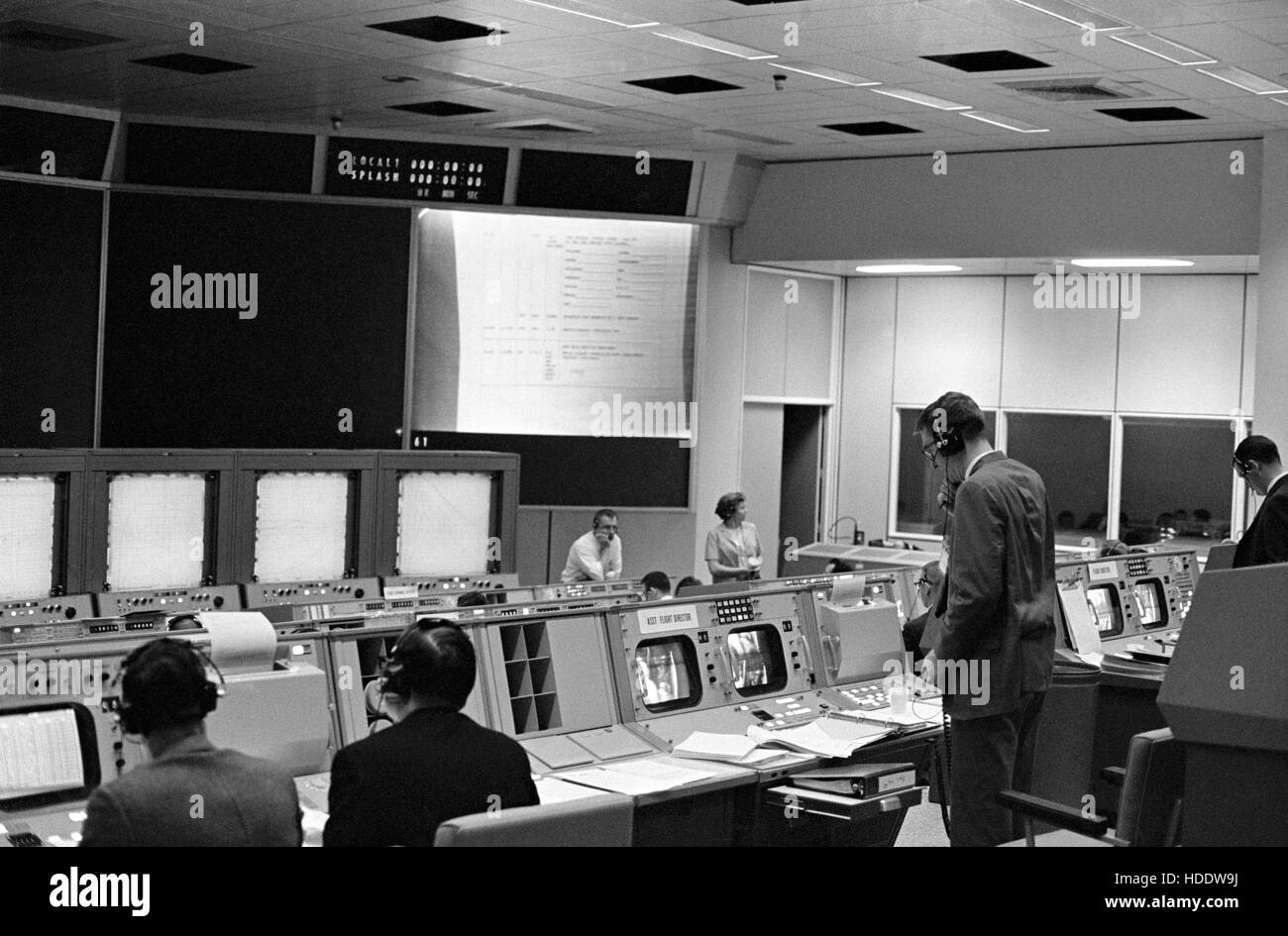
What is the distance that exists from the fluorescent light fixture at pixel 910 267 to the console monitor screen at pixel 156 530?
5.39 meters

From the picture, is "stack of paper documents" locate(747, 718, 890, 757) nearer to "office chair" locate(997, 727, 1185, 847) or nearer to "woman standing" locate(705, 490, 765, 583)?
"office chair" locate(997, 727, 1185, 847)

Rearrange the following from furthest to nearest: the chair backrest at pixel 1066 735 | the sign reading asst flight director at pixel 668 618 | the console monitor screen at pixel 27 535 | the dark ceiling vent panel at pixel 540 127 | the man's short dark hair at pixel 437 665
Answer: the dark ceiling vent panel at pixel 540 127 < the console monitor screen at pixel 27 535 < the chair backrest at pixel 1066 735 < the sign reading asst flight director at pixel 668 618 < the man's short dark hair at pixel 437 665

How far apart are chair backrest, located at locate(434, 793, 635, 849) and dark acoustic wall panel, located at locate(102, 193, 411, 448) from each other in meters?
6.16

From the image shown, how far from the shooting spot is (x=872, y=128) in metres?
8.41

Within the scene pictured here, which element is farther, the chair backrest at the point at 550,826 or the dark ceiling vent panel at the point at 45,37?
the dark ceiling vent panel at the point at 45,37

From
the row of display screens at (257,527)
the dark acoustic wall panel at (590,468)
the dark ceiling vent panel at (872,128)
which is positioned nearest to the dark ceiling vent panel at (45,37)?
the row of display screens at (257,527)

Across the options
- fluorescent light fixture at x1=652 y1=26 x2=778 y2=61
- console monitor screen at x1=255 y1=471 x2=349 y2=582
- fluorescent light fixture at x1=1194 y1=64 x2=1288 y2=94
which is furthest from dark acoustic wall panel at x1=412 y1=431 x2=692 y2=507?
fluorescent light fixture at x1=1194 y1=64 x2=1288 y2=94

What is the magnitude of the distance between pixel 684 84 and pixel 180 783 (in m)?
5.69

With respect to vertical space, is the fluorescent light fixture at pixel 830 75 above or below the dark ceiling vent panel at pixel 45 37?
above

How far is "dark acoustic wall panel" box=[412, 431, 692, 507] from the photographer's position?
9.05 metres

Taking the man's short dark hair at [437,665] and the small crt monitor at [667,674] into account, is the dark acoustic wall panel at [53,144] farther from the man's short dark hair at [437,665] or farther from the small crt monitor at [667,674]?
the man's short dark hair at [437,665]

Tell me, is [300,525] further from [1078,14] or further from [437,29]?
[1078,14]

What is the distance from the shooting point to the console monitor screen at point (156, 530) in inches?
215
